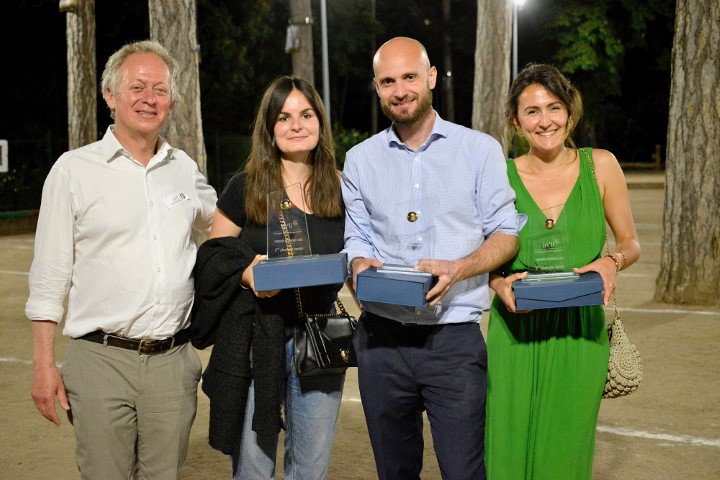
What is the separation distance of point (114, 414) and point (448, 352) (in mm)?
1245

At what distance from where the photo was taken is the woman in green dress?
149 inches

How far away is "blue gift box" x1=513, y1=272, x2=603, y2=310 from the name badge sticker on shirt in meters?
1.29

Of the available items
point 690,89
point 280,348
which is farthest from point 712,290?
point 280,348

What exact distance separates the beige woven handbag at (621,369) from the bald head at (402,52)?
1.35 meters

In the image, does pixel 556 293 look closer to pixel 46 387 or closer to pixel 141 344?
pixel 141 344

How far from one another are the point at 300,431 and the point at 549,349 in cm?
105

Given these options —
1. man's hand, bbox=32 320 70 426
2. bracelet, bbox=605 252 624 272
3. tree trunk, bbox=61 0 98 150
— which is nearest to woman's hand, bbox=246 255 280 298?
man's hand, bbox=32 320 70 426

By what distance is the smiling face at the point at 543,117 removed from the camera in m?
3.93

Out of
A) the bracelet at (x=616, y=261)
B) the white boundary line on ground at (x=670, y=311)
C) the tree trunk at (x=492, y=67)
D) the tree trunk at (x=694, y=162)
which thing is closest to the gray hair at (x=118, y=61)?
the bracelet at (x=616, y=261)

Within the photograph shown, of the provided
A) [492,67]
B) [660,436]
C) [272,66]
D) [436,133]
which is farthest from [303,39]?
[272,66]

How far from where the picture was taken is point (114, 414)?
3447mm

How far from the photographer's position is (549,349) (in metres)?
3.83

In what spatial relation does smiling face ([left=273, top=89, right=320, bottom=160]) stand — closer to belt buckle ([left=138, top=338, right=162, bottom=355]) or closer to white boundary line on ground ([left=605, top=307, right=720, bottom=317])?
belt buckle ([left=138, top=338, right=162, bottom=355])

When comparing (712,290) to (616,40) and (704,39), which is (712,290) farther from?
(616,40)
